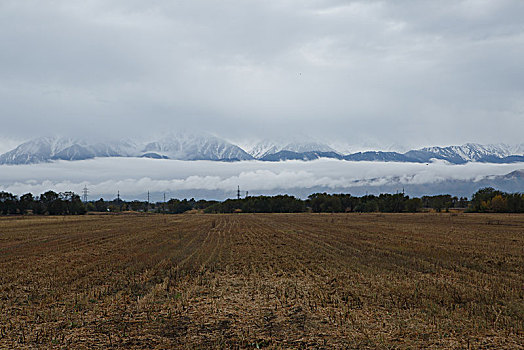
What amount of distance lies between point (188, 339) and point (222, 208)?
560 feet

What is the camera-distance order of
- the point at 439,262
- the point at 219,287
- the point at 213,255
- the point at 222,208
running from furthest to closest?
the point at 222,208 → the point at 213,255 → the point at 439,262 → the point at 219,287

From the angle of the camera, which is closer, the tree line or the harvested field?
the harvested field

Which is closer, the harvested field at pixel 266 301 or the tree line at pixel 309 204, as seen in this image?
the harvested field at pixel 266 301

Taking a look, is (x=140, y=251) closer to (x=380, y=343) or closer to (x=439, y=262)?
→ (x=439, y=262)

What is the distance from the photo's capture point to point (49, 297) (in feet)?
47.6

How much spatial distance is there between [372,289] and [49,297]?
11778mm

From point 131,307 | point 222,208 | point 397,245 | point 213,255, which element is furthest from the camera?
point 222,208

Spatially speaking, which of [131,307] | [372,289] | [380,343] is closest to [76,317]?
[131,307]

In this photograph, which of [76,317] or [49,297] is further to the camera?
[49,297]

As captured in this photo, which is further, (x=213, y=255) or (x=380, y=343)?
(x=213, y=255)

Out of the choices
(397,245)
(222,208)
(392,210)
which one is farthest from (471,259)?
(222,208)

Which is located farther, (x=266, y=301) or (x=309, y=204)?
(x=309, y=204)

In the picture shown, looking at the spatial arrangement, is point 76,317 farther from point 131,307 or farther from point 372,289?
point 372,289

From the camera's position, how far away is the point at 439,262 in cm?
2159
